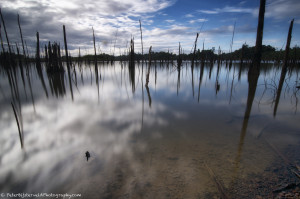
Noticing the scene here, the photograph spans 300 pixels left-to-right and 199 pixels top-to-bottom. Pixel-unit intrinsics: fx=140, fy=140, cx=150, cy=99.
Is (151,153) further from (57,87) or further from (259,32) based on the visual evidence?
(259,32)

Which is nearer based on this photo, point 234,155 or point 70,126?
point 234,155

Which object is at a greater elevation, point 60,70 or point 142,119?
point 60,70

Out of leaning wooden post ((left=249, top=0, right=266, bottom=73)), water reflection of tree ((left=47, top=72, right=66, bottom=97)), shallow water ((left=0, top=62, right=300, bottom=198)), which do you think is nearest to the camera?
shallow water ((left=0, top=62, right=300, bottom=198))

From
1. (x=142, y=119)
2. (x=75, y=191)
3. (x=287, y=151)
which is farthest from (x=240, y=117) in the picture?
Result: (x=75, y=191)

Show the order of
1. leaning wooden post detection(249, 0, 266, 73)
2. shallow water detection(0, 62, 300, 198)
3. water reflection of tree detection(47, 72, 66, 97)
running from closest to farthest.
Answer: shallow water detection(0, 62, 300, 198) → water reflection of tree detection(47, 72, 66, 97) → leaning wooden post detection(249, 0, 266, 73)

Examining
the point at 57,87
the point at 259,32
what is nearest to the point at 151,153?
the point at 57,87

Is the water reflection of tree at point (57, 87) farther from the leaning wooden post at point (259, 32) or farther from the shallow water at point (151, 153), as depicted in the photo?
the leaning wooden post at point (259, 32)

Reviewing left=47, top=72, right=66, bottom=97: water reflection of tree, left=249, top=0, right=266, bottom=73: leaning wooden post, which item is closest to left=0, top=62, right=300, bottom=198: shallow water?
left=47, top=72, right=66, bottom=97: water reflection of tree

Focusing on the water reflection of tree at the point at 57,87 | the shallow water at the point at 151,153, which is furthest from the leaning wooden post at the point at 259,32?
A: the water reflection of tree at the point at 57,87

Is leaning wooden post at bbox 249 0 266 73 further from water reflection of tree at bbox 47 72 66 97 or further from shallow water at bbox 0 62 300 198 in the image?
water reflection of tree at bbox 47 72 66 97

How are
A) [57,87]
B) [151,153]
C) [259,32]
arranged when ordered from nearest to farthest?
[151,153]
[57,87]
[259,32]

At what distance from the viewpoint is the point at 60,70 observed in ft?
60.5

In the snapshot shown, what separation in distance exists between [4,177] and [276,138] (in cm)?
487

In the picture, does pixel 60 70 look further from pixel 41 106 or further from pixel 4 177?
pixel 4 177
